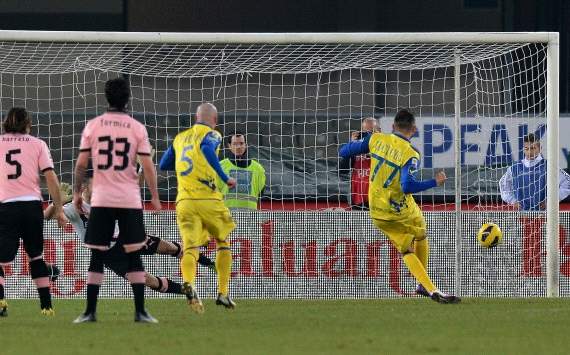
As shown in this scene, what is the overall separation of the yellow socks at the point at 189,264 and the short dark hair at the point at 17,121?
1.72 metres

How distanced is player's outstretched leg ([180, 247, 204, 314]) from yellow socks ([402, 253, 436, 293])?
6.82 ft

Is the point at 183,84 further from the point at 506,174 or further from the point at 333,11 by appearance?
the point at 506,174

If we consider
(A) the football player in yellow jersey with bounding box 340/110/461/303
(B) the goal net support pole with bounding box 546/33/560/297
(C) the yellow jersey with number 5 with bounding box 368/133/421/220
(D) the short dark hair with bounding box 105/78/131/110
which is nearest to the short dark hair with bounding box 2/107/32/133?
(D) the short dark hair with bounding box 105/78/131/110

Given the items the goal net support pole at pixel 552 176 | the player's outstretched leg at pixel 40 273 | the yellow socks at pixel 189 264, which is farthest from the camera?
the goal net support pole at pixel 552 176

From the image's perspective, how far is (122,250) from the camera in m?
13.0

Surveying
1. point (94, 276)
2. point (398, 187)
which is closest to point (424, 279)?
point (398, 187)

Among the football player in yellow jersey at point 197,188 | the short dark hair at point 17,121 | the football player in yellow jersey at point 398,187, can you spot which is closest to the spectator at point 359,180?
the football player in yellow jersey at point 398,187

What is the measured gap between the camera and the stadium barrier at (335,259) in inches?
605

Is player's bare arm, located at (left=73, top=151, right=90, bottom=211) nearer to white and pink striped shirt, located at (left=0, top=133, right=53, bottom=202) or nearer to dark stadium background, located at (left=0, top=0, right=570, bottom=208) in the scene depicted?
white and pink striped shirt, located at (left=0, top=133, right=53, bottom=202)

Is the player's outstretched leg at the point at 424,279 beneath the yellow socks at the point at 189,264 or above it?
beneath

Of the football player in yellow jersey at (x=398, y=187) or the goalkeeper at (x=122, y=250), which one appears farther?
the football player in yellow jersey at (x=398, y=187)

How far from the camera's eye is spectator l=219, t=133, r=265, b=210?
50.9 feet

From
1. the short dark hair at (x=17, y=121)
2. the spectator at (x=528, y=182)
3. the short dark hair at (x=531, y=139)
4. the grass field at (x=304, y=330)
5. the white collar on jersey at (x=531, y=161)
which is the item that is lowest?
the grass field at (x=304, y=330)

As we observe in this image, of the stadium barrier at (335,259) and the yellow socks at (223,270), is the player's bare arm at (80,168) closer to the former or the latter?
the yellow socks at (223,270)
